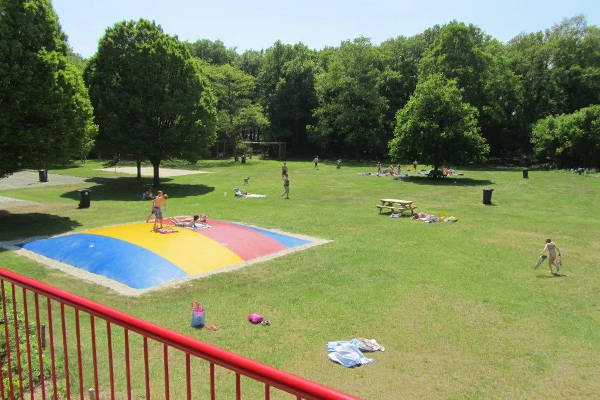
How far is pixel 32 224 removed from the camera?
22.1 m

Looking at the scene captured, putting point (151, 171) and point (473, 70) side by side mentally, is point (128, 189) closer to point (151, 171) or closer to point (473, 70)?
point (151, 171)

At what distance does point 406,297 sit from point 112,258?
29.3ft

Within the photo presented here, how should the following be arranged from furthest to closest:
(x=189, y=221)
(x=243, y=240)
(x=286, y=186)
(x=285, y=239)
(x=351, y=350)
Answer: (x=286, y=186) → (x=189, y=221) → (x=285, y=239) → (x=243, y=240) → (x=351, y=350)

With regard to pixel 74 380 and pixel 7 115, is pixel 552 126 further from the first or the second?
pixel 74 380

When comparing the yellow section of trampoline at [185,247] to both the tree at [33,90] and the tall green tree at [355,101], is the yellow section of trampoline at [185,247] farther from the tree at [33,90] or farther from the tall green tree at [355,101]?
the tall green tree at [355,101]

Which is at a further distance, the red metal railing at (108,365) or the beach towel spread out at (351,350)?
the beach towel spread out at (351,350)

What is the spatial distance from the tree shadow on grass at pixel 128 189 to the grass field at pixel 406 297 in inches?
166

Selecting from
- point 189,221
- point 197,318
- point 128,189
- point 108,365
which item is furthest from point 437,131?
point 108,365

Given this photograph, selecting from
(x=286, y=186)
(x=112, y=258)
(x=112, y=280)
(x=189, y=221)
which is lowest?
(x=112, y=280)

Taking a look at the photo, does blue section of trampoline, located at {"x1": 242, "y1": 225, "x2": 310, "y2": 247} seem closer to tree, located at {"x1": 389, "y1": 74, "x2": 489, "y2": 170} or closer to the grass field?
the grass field

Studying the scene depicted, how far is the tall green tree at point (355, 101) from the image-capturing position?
205 feet

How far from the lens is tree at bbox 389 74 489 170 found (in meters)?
42.6

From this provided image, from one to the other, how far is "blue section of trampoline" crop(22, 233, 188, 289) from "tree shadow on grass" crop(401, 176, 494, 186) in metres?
29.3

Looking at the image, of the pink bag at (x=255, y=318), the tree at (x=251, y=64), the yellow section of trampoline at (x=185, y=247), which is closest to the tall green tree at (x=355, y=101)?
the tree at (x=251, y=64)
